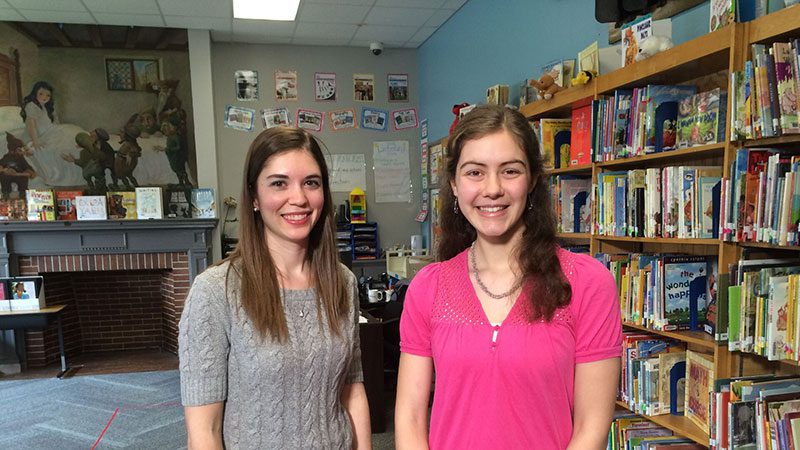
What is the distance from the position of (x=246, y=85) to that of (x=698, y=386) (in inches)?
186

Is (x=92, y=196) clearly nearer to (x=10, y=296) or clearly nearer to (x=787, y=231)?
(x=10, y=296)

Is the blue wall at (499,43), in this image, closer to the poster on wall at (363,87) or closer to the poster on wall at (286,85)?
the poster on wall at (363,87)

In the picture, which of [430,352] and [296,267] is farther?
[296,267]

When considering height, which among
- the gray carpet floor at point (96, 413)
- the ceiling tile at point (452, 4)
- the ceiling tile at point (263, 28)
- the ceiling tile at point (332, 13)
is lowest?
the gray carpet floor at point (96, 413)

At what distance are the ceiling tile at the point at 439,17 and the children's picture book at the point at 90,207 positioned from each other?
135 inches

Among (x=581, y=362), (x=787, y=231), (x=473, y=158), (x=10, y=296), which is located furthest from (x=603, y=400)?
(x=10, y=296)

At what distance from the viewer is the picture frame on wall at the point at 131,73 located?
15.6 ft

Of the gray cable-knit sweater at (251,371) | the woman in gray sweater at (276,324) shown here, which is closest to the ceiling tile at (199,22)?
the woman in gray sweater at (276,324)

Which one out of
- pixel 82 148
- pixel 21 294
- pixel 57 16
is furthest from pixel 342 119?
pixel 21 294

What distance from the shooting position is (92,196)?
4641 mm

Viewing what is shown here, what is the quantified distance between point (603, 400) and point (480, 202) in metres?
0.45

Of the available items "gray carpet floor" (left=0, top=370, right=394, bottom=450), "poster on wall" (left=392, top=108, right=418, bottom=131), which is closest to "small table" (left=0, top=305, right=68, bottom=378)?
"gray carpet floor" (left=0, top=370, right=394, bottom=450)

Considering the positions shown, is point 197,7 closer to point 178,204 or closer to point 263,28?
point 263,28

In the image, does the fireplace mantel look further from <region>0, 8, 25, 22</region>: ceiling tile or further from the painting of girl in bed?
<region>0, 8, 25, 22</region>: ceiling tile
